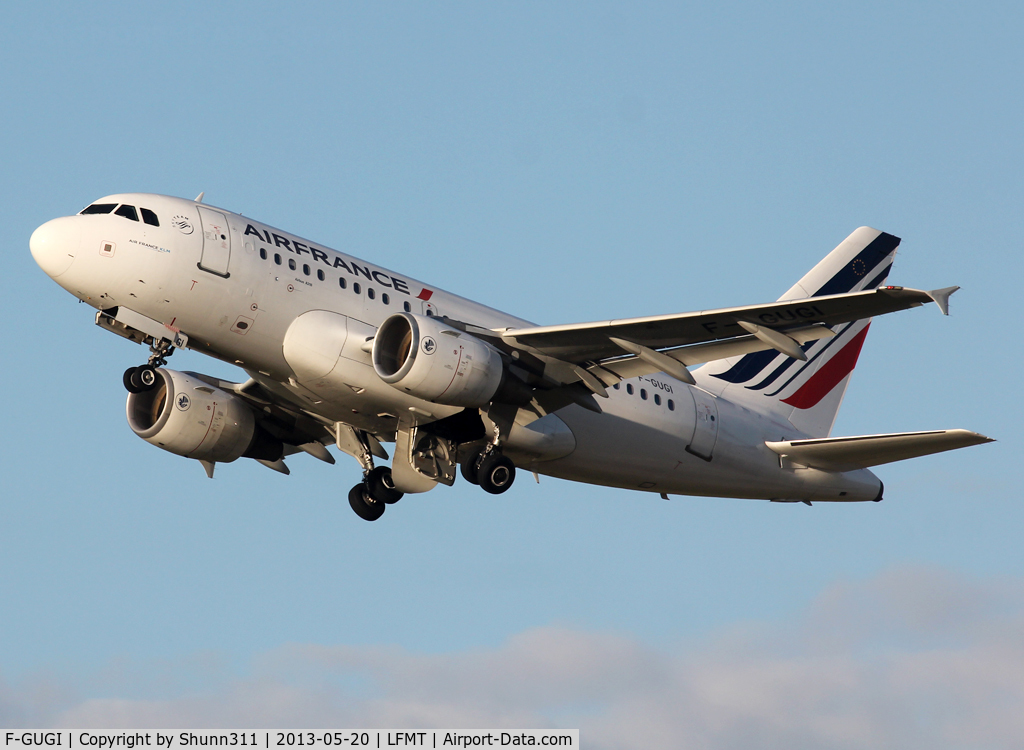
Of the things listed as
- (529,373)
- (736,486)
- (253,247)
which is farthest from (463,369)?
(736,486)

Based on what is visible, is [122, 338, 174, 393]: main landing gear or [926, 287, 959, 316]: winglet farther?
[122, 338, 174, 393]: main landing gear

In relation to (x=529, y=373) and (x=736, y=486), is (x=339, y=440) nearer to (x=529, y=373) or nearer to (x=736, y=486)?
(x=529, y=373)

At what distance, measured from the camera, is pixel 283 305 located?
29.3m

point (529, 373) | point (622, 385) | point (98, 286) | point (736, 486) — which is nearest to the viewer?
point (98, 286)

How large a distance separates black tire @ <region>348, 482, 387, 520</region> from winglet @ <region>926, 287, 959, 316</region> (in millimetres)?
16206

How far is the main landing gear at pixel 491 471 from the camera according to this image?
3136 centimetres

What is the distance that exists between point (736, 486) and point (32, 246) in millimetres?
18437

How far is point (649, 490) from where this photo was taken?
3553 centimetres

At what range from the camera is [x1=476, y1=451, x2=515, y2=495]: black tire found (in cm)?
3136

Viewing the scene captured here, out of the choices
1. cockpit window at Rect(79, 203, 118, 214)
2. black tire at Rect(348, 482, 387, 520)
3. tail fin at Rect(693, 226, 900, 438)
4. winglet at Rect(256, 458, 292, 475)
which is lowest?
black tire at Rect(348, 482, 387, 520)

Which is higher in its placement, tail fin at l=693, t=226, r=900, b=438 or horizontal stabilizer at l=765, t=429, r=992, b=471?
tail fin at l=693, t=226, r=900, b=438

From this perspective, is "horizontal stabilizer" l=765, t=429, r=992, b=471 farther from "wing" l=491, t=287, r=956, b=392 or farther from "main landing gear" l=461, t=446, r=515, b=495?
"main landing gear" l=461, t=446, r=515, b=495

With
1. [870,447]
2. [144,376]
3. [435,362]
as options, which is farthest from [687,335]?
[144,376]

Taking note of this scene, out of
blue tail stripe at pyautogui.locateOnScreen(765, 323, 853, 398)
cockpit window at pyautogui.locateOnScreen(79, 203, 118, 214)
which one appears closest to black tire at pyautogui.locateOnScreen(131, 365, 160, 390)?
cockpit window at pyautogui.locateOnScreen(79, 203, 118, 214)
